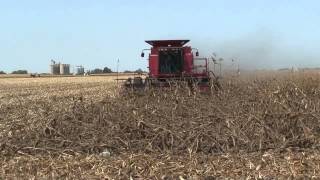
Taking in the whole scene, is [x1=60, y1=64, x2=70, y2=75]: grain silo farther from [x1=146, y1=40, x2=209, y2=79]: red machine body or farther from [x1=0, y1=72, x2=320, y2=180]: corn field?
[x1=0, y1=72, x2=320, y2=180]: corn field

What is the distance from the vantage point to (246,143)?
8.71 m

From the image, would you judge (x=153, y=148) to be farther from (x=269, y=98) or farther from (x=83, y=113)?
(x=269, y=98)

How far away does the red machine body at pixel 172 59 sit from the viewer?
23031mm

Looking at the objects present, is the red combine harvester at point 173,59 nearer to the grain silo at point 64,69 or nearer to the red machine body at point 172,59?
the red machine body at point 172,59

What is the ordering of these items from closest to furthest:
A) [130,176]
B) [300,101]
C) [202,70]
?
1. [130,176]
2. [300,101]
3. [202,70]

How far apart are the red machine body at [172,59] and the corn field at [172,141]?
37.8 feet

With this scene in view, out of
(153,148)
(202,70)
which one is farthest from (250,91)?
(202,70)

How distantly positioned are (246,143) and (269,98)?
2.60 m

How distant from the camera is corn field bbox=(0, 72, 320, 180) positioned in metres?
7.47

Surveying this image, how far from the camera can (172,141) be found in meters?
8.85

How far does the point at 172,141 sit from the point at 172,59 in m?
14.8

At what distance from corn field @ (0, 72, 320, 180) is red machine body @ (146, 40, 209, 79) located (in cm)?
1153

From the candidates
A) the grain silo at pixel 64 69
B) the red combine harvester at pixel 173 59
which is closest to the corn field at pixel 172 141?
the red combine harvester at pixel 173 59

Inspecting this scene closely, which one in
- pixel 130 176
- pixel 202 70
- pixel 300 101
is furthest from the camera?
pixel 202 70
